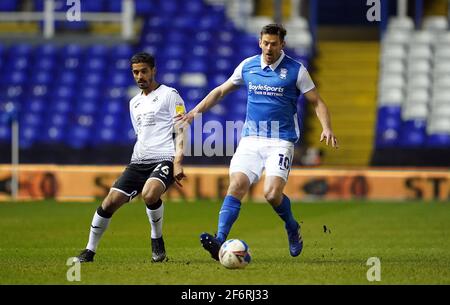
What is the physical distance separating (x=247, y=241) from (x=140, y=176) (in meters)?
3.88

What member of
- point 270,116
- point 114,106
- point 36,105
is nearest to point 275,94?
point 270,116

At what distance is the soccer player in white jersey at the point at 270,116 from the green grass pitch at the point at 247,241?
0.92 meters

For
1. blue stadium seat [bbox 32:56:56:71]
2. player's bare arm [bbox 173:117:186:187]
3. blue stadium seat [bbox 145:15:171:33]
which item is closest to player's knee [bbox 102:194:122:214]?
player's bare arm [bbox 173:117:186:187]

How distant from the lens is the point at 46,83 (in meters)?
30.8

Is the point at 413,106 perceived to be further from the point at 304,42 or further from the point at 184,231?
the point at 184,231

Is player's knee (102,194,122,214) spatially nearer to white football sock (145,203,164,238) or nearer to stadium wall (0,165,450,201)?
white football sock (145,203,164,238)

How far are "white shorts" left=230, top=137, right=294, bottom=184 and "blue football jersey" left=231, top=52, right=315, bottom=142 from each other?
0.28 ft

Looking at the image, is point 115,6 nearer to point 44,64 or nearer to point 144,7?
point 144,7

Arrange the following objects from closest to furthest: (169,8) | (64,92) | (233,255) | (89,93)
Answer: (233,255) < (89,93) < (64,92) < (169,8)

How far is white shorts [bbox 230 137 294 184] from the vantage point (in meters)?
12.0

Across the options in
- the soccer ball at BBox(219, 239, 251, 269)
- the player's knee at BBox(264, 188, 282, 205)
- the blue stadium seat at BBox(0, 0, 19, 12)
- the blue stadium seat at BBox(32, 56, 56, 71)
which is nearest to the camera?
the soccer ball at BBox(219, 239, 251, 269)

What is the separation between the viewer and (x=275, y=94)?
1216 cm
